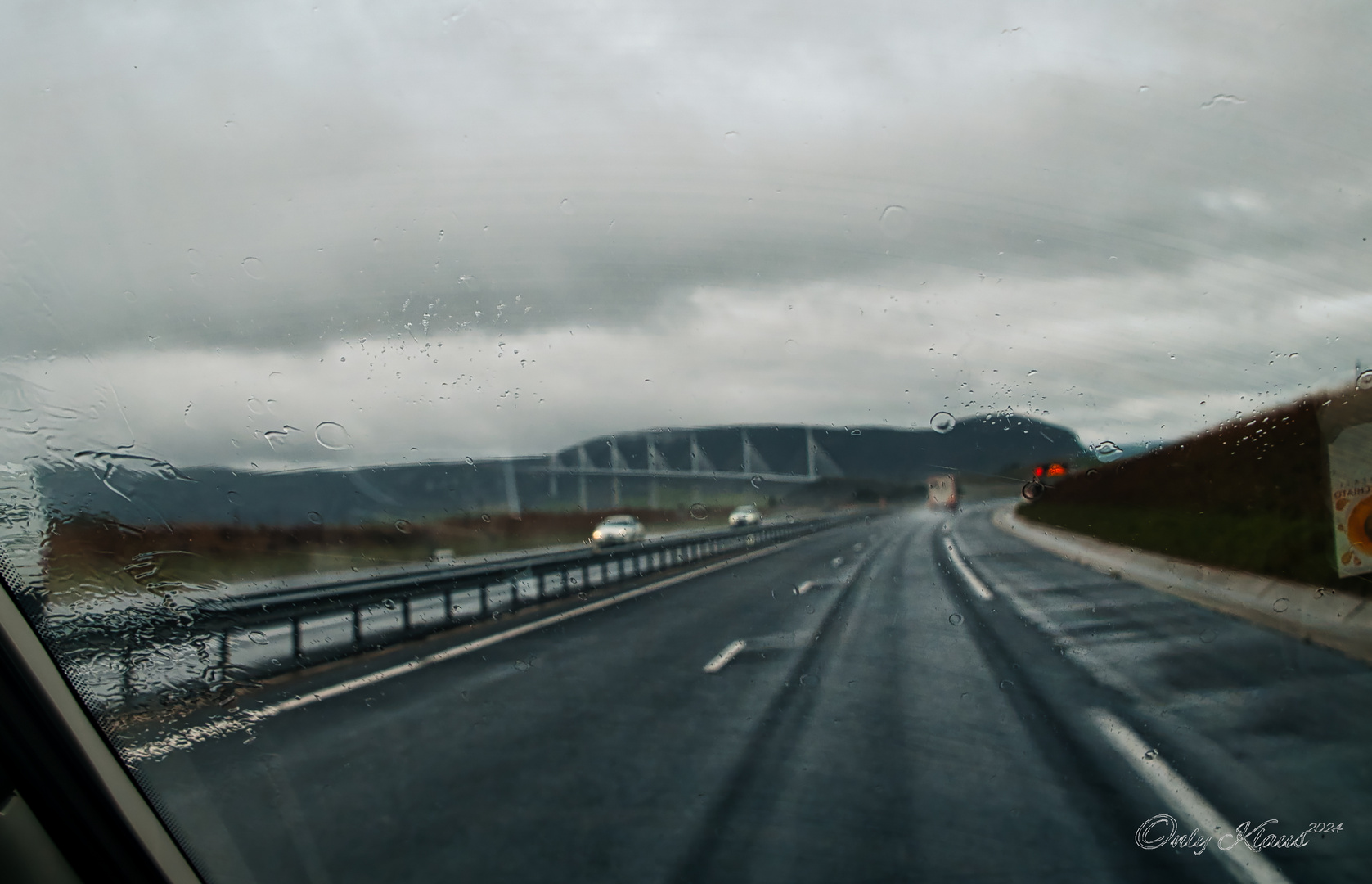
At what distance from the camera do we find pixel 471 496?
13.2 ft

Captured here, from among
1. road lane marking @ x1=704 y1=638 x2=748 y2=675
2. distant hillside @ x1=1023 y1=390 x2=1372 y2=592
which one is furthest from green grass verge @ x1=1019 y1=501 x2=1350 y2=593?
road lane marking @ x1=704 y1=638 x2=748 y2=675

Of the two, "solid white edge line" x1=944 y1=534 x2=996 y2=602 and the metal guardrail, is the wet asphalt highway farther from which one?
the metal guardrail

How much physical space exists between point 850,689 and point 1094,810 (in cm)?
110

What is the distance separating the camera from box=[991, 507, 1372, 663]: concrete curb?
3904mm

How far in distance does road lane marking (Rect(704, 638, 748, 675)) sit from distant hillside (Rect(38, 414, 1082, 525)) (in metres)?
0.83

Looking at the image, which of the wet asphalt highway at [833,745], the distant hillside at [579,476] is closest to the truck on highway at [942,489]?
the distant hillside at [579,476]

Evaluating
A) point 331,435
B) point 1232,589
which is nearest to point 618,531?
point 331,435

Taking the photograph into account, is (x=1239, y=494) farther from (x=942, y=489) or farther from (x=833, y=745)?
(x=833, y=745)

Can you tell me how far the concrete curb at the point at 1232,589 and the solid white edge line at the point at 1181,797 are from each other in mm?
698

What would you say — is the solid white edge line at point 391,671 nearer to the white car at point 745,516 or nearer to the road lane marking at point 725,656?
the white car at point 745,516

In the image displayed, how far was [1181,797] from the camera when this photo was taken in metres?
3.62

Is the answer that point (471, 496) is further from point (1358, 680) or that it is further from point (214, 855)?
point (1358, 680)

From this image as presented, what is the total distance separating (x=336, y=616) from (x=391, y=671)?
0.57 metres

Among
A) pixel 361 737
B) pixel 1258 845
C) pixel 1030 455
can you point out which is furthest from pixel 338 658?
pixel 1258 845
